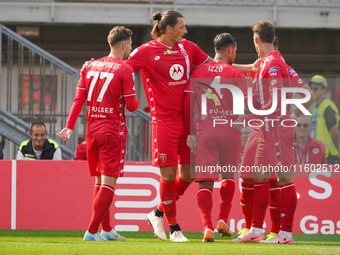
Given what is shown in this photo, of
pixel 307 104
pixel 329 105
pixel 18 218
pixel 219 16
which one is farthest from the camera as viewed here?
pixel 219 16

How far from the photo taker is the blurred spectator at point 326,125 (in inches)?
454

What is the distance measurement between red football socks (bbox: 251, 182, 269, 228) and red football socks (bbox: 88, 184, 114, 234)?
140 cm

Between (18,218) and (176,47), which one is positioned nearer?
(176,47)

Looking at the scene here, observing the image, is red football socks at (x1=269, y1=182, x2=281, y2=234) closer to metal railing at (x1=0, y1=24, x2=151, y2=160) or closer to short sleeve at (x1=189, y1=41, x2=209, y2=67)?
short sleeve at (x1=189, y1=41, x2=209, y2=67)

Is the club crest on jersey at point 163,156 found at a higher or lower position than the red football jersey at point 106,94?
lower

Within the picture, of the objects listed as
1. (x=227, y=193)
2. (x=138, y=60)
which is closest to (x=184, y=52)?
(x=138, y=60)

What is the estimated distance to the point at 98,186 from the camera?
7215 millimetres

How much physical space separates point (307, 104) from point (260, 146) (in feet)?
1.98

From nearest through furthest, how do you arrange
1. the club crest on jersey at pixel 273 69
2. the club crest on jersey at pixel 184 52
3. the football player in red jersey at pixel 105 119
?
the club crest on jersey at pixel 273 69
the football player in red jersey at pixel 105 119
the club crest on jersey at pixel 184 52

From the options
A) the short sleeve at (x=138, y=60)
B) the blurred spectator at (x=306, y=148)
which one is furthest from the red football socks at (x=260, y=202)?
the blurred spectator at (x=306, y=148)

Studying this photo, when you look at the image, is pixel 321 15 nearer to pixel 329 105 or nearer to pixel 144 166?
pixel 329 105

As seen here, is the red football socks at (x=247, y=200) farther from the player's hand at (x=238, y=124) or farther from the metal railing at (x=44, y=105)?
the metal railing at (x=44, y=105)

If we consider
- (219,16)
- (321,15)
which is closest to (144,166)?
(219,16)

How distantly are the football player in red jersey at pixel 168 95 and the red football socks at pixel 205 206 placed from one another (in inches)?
11.4
